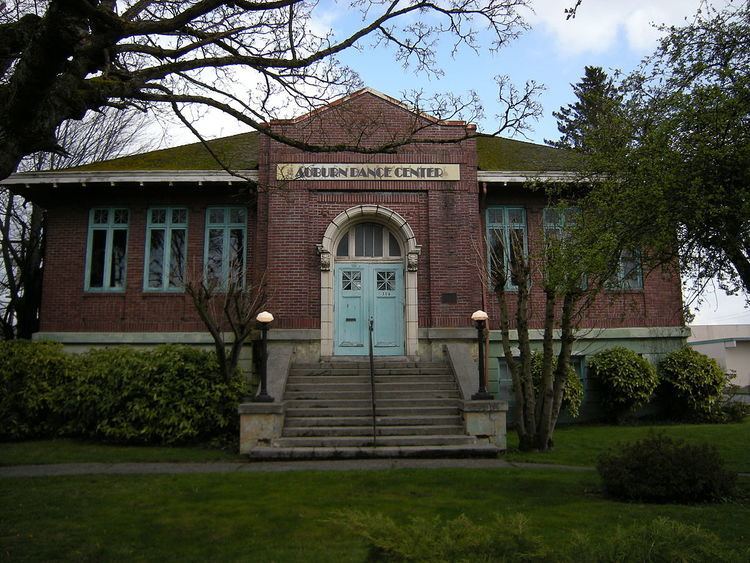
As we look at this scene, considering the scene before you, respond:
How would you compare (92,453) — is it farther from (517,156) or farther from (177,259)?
(517,156)

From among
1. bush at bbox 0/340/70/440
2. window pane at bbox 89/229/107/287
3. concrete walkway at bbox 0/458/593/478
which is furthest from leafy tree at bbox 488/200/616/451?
window pane at bbox 89/229/107/287

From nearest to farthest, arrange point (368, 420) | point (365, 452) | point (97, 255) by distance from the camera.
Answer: point (365, 452)
point (368, 420)
point (97, 255)

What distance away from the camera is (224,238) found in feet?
51.6

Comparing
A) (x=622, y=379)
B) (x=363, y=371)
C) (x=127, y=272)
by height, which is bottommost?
(x=622, y=379)

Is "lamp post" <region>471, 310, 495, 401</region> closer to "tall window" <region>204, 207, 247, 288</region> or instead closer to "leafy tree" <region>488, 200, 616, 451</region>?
"leafy tree" <region>488, 200, 616, 451</region>

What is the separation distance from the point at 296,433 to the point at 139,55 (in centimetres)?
668

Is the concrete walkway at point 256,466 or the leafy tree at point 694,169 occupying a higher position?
the leafy tree at point 694,169

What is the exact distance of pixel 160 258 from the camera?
15.7m

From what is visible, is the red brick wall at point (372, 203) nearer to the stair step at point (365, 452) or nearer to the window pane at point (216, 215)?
the window pane at point (216, 215)

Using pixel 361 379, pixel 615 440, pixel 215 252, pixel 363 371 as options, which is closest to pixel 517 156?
pixel 363 371

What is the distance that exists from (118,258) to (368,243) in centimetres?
621

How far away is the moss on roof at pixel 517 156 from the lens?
53.5 feet

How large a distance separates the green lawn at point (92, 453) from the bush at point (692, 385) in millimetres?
10422

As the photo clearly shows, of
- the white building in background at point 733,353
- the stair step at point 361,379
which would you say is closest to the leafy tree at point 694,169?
the stair step at point 361,379
